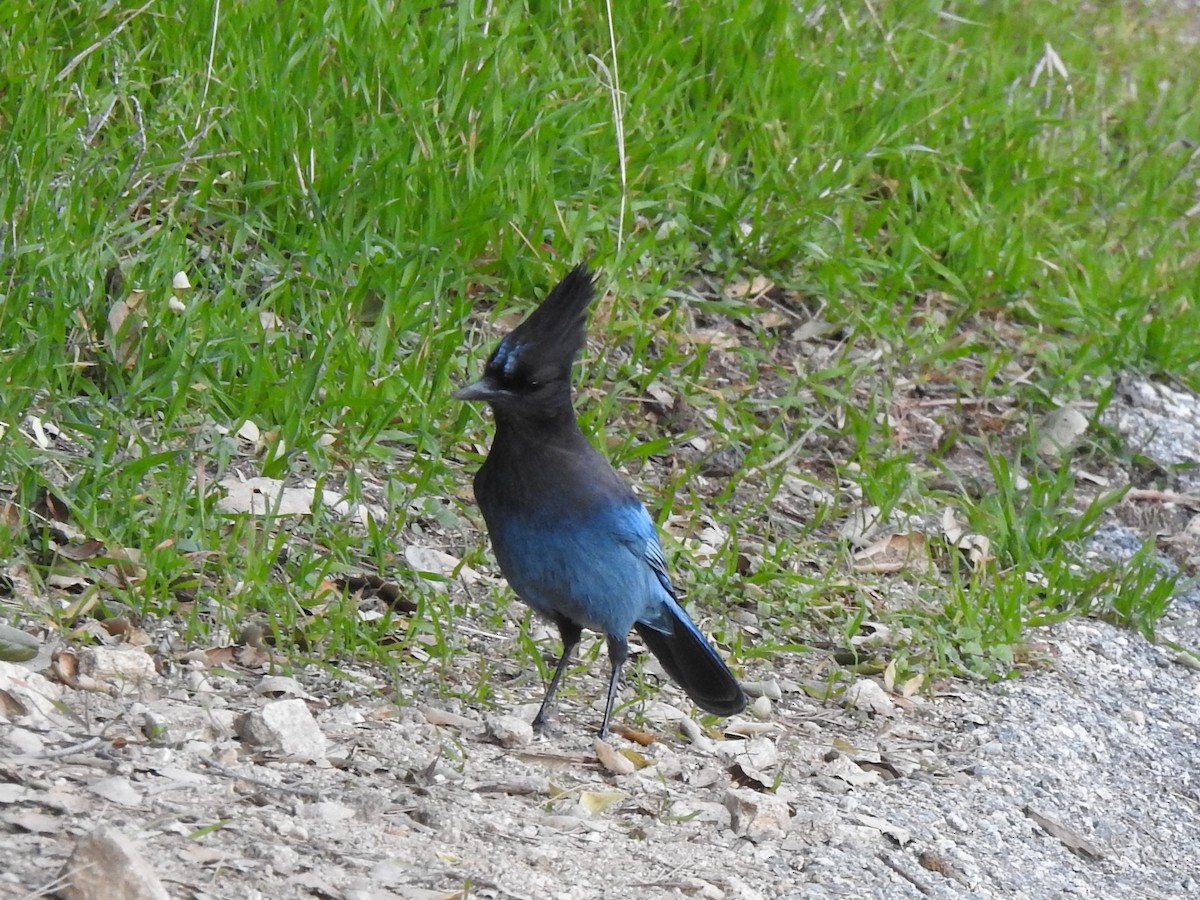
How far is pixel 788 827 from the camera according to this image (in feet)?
10.2

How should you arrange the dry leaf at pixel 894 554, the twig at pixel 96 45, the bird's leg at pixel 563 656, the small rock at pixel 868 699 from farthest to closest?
the dry leaf at pixel 894 554, the twig at pixel 96 45, the small rock at pixel 868 699, the bird's leg at pixel 563 656

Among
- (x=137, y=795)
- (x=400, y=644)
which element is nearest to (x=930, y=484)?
(x=400, y=644)

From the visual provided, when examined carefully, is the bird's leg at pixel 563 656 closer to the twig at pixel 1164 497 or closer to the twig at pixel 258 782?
the twig at pixel 258 782

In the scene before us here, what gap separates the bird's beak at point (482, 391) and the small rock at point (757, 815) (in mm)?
905

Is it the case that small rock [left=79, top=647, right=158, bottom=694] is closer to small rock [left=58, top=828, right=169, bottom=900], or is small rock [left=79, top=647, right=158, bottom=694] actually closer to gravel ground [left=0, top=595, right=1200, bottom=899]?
gravel ground [left=0, top=595, right=1200, bottom=899]

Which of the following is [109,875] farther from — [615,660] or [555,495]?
[615,660]

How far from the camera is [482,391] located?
331 centimetres

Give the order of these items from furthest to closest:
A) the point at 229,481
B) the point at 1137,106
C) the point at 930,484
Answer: the point at 1137,106, the point at 930,484, the point at 229,481

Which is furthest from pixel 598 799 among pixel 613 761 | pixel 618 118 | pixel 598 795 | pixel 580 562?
pixel 618 118

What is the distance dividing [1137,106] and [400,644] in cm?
471

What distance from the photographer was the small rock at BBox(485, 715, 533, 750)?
3.26m

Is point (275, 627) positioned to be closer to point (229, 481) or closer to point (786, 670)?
point (229, 481)

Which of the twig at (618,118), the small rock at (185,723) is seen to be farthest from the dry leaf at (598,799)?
the twig at (618,118)

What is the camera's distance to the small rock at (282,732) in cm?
294
